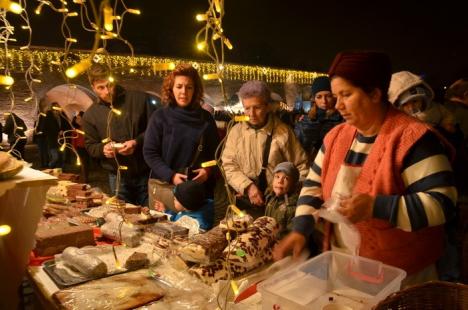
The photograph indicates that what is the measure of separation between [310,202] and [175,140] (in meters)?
1.48

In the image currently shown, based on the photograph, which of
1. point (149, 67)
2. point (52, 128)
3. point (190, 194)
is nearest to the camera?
point (190, 194)

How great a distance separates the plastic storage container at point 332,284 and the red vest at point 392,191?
143mm

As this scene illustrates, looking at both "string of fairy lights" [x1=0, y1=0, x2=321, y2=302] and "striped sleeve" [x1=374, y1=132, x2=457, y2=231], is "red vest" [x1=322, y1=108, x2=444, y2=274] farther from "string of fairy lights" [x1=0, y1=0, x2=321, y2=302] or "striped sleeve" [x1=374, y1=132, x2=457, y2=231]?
"string of fairy lights" [x1=0, y1=0, x2=321, y2=302]

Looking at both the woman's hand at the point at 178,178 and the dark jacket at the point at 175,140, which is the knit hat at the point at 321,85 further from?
the woman's hand at the point at 178,178

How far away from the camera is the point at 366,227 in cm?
144

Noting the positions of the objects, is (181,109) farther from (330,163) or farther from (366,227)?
(366,227)

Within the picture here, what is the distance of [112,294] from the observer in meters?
1.44

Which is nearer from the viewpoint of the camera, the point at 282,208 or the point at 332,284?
the point at 332,284

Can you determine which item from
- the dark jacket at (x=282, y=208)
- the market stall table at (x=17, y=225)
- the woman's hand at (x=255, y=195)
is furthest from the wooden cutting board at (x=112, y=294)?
the woman's hand at (x=255, y=195)

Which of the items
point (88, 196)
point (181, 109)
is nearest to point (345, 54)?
point (181, 109)

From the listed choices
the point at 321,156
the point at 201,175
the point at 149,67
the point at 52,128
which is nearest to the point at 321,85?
the point at 201,175

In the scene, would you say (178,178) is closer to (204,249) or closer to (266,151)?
(266,151)

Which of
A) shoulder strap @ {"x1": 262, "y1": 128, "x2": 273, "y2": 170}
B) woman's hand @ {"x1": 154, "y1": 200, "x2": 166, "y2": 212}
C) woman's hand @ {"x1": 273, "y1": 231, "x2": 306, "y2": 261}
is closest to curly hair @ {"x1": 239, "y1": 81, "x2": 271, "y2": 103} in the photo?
shoulder strap @ {"x1": 262, "y1": 128, "x2": 273, "y2": 170}

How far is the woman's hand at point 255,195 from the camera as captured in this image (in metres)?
2.77
